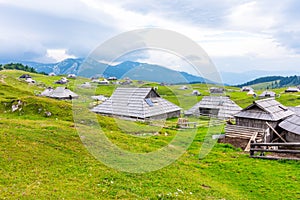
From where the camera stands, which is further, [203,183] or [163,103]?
[163,103]

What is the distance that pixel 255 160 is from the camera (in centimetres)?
1945

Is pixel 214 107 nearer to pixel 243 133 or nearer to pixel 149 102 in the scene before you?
pixel 149 102

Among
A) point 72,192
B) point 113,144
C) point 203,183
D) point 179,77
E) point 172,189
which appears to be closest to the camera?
point 72,192

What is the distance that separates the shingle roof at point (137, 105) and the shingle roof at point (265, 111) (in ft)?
55.4

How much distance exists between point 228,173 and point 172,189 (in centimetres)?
609

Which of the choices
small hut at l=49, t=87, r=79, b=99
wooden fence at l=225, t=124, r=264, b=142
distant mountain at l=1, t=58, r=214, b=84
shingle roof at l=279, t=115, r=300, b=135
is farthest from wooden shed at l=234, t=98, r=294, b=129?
small hut at l=49, t=87, r=79, b=99

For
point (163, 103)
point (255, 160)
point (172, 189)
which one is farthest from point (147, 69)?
point (163, 103)

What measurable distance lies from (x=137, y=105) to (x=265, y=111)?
2244 cm

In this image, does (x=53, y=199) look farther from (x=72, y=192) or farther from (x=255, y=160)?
(x=255, y=160)

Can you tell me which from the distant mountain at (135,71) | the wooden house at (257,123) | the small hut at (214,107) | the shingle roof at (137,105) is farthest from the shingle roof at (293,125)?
the small hut at (214,107)

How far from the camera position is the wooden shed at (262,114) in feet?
108

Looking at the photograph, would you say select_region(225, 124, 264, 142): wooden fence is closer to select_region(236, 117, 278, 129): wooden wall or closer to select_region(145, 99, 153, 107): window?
select_region(236, 117, 278, 129): wooden wall

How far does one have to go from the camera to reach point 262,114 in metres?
33.3

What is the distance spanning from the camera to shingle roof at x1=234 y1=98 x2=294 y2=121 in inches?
1295
